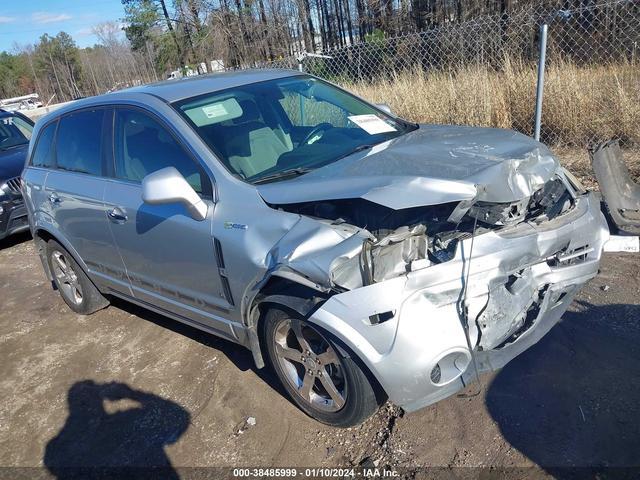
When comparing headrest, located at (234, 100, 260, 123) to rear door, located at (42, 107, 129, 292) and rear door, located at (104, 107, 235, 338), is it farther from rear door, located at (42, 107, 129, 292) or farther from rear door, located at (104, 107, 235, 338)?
rear door, located at (42, 107, 129, 292)

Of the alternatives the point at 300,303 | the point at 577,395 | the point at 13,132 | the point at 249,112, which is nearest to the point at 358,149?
the point at 249,112

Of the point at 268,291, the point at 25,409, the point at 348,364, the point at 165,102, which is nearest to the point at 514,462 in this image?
the point at 348,364

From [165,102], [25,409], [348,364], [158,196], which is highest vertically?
[165,102]

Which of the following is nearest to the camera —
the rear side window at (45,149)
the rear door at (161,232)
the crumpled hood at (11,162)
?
the rear door at (161,232)

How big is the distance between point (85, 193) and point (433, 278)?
2.85m

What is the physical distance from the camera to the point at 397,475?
2.60m

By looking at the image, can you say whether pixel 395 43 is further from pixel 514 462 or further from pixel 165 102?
pixel 514 462

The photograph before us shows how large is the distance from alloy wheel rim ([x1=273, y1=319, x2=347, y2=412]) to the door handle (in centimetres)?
144

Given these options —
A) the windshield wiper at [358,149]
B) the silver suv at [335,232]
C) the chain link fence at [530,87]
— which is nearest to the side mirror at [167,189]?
the silver suv at [335,232]

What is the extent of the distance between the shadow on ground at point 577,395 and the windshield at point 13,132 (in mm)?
8321

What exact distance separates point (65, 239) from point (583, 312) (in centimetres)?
405

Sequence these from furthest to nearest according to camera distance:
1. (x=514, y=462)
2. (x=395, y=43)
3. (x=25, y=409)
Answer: (x=395, y=43) < (x=25, y=409) < (x=514, y=462)

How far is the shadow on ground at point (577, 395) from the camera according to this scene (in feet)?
8.23

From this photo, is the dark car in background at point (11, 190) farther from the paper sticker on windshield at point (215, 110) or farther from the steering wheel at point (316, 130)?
the steering wheel at point (316, 130)
